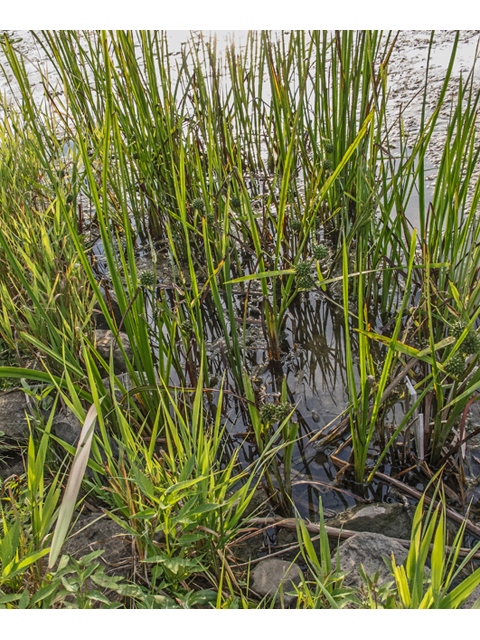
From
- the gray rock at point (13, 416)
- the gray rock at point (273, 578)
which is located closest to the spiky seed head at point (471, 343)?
the gray rock at point (273, 578)

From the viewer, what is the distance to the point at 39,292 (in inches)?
50.7

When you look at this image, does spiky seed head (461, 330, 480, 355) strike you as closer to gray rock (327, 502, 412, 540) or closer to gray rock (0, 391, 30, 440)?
gray rock (327, 502, 412, 540)

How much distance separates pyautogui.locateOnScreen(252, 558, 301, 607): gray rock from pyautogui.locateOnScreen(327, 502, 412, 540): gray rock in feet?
0.51

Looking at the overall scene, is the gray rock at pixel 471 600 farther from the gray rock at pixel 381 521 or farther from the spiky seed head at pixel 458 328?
the spiky seed head at pixel 458 328

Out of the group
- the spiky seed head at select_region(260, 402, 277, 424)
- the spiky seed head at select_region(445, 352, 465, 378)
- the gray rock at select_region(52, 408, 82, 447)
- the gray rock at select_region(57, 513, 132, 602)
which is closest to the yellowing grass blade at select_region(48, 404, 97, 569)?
the gray rock at select_region(57, 513, 132, 602)

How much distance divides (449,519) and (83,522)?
2.65 feet

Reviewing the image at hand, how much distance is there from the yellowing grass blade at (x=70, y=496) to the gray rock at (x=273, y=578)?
0.43 metres

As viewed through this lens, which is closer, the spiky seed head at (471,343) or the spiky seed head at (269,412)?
the spiky seed head at (471,343)

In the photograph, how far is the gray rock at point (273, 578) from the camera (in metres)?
0.83

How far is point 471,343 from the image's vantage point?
849mm

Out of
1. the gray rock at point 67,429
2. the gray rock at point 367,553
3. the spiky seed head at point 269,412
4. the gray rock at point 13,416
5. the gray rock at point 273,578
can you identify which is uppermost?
the spiky seed head at point 269,412

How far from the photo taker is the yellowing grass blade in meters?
0.56

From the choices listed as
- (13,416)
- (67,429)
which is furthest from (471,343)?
(13,416)

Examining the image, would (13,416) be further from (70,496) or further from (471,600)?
(471,600)
